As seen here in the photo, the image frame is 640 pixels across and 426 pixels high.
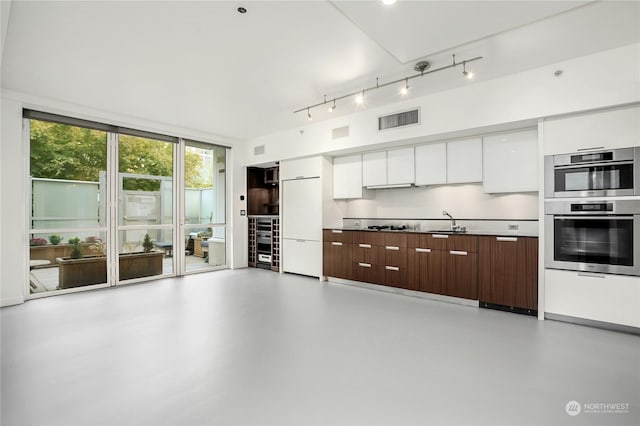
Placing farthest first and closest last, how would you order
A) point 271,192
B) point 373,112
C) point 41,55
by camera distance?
1. point 271,192
2. point 373,112
3. point 41,55

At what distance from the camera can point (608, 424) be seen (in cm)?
172

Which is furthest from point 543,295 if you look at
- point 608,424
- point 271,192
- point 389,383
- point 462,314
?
point 271,192

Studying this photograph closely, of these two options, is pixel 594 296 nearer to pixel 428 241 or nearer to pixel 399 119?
pixel 428 241

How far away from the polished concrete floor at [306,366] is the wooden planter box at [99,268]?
805 mm

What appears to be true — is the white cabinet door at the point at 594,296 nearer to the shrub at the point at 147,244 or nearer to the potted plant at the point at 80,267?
the shrub at the point at 147,244

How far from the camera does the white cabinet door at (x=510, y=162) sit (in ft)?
12.2

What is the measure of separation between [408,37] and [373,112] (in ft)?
6.49

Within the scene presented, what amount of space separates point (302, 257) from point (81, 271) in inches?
142

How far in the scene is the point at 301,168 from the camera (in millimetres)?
5832

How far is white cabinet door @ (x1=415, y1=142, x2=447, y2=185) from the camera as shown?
445cm

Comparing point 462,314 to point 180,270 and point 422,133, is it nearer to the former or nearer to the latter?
point 422,133

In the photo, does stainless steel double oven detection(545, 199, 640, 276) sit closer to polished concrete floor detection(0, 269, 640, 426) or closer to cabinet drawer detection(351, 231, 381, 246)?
polished concrete floor detection(0, 269, 640, 426)

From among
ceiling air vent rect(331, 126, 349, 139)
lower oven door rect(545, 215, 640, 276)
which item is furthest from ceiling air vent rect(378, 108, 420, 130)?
lower oven door rect(545, 215, 640, 276)

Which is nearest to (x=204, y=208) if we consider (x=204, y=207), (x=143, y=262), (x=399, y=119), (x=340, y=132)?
(x=204, y=207)
